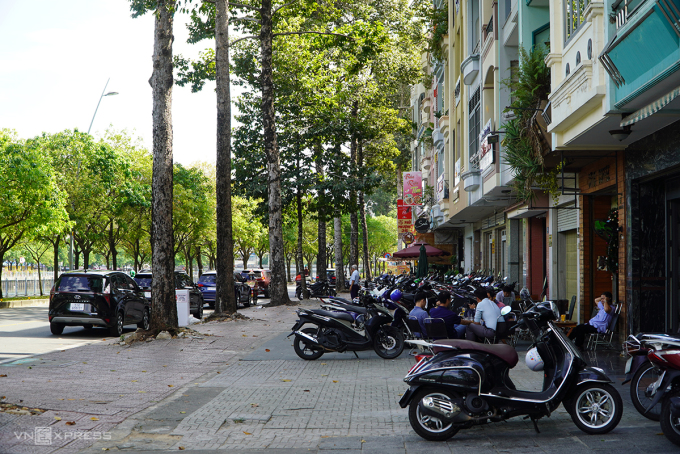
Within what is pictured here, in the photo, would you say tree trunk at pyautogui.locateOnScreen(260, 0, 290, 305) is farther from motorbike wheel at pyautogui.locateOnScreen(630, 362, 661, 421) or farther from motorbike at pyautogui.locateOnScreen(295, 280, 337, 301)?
motorbike wheel at pyautogui.locateOnScreen(630, 362, 661, 421)

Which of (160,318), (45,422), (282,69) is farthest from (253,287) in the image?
(45,422)

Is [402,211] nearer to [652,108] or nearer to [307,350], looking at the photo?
[307,350]

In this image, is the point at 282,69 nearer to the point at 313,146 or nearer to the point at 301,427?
the point at 313,146

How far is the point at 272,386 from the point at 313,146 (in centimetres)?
2451

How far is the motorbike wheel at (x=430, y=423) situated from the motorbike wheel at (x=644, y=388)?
1906 mm

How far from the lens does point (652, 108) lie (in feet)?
25.7

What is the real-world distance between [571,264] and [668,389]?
35.5ft

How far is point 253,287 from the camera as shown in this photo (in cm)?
3319

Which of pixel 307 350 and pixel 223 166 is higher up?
pixel 223 166

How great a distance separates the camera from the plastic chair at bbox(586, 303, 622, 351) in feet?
38.4

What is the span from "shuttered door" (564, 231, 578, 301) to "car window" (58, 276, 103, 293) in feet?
37.0

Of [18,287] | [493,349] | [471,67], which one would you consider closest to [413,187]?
[471,67]

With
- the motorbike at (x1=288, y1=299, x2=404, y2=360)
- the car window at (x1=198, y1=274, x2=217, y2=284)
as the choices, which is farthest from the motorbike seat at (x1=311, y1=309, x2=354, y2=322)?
the car window at (x1=198, y1=274, x2=217, y2=284)

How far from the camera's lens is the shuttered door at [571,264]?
15953 millimetres
